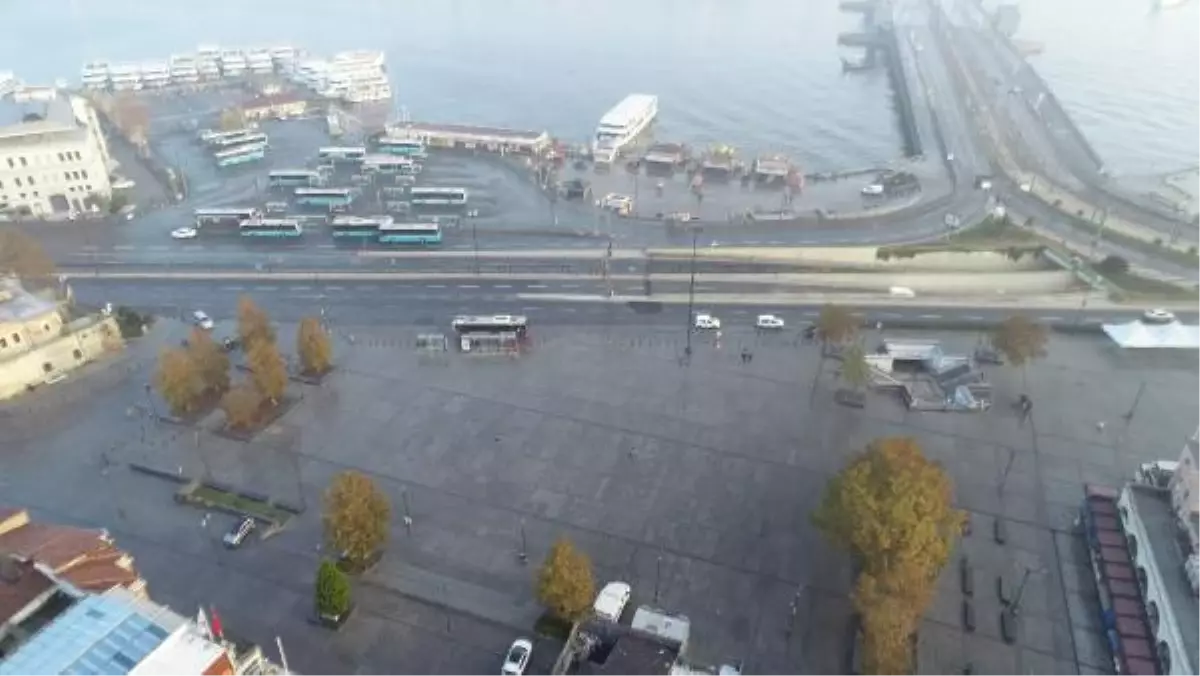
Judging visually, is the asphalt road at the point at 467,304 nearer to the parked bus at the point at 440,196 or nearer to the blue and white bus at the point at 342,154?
the parked bus at the point at 440,196

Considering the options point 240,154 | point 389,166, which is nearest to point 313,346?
point 389,166

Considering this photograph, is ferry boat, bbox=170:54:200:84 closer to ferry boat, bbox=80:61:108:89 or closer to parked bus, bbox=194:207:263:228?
ferry boat, bbox=80:61:108:89

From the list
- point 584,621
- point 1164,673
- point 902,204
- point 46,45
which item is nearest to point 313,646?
point 584,621

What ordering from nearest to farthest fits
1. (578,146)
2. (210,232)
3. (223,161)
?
(210,232) < (223,161) < (578,146)

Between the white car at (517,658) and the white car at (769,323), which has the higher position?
the white car at (769,323)

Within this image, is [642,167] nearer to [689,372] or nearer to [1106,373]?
[689,372]

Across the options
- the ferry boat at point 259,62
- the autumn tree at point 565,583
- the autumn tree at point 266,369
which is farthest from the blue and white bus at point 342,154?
the autumn tree at point 565,583

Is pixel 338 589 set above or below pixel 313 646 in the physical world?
above
